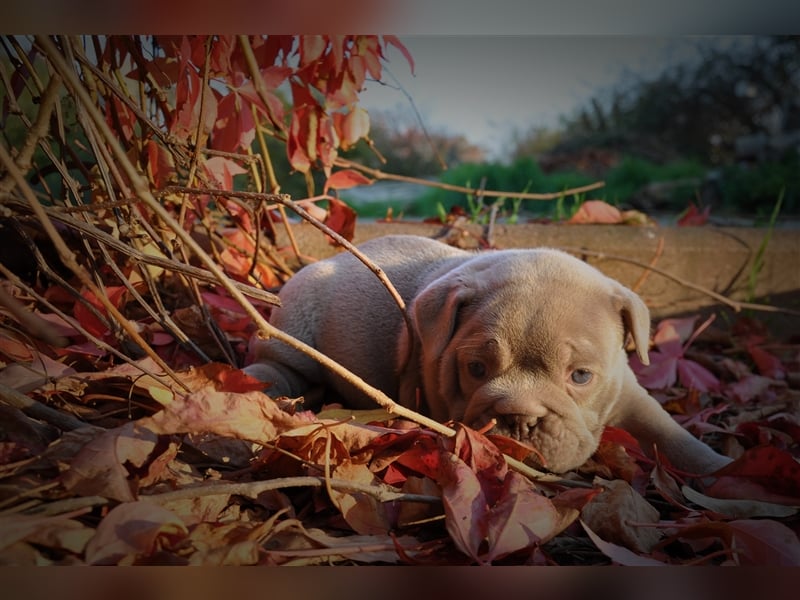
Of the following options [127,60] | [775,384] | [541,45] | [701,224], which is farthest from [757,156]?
[127,60]

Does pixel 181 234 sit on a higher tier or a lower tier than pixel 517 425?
higher

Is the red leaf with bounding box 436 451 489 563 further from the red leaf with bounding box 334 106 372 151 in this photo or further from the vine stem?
the red leaf with bounding box 334 106 372 151

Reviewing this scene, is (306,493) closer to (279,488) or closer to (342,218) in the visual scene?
(279,488)

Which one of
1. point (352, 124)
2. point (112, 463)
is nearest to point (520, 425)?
point (112, 463)

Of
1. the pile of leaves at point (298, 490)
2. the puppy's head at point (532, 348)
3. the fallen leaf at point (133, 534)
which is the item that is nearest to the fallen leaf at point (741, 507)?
the pile of leaves at point (298, 490)

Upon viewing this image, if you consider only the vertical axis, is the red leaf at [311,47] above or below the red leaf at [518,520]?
above

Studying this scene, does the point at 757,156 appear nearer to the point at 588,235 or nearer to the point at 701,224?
the point at 701,224

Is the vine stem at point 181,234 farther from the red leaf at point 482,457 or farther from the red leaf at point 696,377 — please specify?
the red leaf at point 696,377
